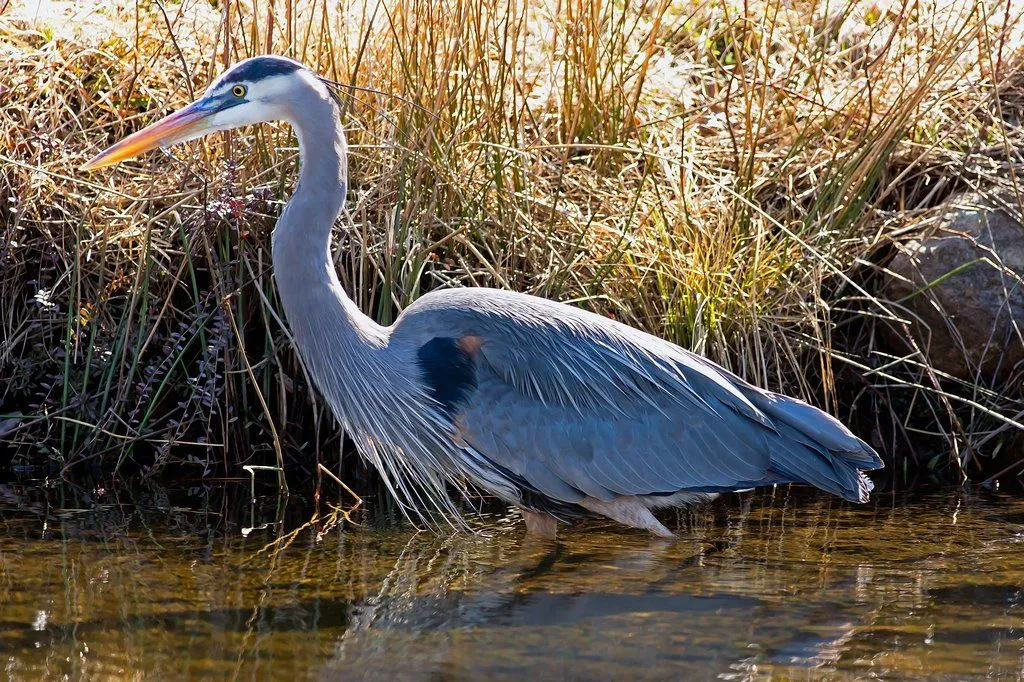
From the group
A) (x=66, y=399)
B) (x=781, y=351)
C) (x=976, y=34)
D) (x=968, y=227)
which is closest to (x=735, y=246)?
(x=781, y=351)

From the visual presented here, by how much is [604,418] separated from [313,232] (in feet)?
4.12

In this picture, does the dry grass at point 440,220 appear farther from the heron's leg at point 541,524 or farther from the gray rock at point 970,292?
the heron's leg at point 541,524

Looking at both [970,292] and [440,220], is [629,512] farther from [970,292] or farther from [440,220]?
[970,292]

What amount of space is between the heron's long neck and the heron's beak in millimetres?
317

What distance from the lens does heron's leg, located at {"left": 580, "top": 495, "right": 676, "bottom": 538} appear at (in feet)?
14.9

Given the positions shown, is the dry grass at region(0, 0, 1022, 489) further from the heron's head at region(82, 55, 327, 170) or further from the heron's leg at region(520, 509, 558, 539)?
the heron's leg at region(520, 509, 558, 539)

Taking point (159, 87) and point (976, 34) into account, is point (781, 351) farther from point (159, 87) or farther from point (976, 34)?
point (159, 87)

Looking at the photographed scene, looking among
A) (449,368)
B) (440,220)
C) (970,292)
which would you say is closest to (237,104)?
(449,368)

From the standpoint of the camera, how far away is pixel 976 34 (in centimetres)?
559

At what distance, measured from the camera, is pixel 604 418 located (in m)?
4.55

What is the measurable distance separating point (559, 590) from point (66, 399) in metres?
2.35

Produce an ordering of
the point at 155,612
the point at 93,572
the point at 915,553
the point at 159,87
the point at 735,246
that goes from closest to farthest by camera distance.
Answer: the point at 155,612
the point at 93,572
the point at 915,553
the point at 735,246
the point at 159,87

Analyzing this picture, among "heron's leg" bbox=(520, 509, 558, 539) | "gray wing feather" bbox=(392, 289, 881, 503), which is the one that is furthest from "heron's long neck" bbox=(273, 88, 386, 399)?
"heron's leg" bbox=(520, 509, 558, 539)

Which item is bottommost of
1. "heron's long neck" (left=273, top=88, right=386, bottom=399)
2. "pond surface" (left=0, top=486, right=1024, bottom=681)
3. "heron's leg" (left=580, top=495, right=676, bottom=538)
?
"pond surface" (left=0, top=486, right=1024, bottom=681)
